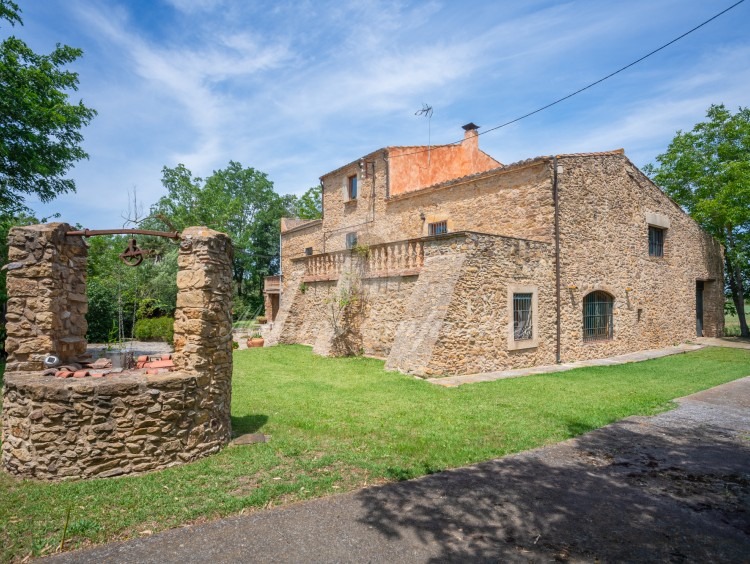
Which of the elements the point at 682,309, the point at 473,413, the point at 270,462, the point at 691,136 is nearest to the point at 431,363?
the point at 473,413

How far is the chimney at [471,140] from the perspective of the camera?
18828 mm

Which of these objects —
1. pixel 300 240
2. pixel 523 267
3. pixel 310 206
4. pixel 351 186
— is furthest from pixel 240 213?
pixel 523 267

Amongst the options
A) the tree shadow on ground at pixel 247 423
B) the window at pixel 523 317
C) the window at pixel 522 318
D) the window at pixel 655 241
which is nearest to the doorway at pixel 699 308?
the window at pixel 655 241

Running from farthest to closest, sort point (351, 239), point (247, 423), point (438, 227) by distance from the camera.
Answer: point (351, 239)
point (438, 227)
point (247, 423)

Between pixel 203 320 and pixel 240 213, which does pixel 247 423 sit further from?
pixel 240 213

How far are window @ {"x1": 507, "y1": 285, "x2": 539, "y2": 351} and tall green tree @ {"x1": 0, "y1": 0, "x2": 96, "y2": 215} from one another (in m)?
14.1

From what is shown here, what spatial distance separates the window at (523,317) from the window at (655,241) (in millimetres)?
7535

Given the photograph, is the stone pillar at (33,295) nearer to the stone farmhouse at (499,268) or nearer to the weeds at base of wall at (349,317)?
the stone farmhouse at (499,268)

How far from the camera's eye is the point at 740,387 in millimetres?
9320

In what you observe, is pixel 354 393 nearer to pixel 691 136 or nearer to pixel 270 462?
pixel 270 462

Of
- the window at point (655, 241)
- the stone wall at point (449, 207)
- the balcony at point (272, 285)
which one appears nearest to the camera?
the stone wall at point (449, 207)

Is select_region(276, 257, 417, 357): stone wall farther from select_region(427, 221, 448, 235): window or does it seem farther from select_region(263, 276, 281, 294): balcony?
select_region(263, 276, 281, 294): balcony

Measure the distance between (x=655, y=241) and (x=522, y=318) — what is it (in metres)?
8.80

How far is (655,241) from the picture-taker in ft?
54.1
